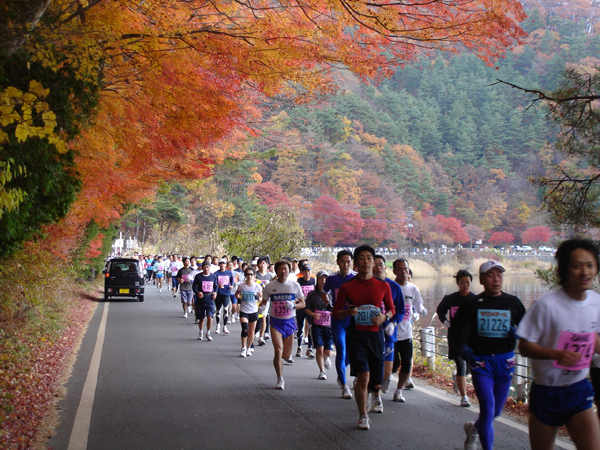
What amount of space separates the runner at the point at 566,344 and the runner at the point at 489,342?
46.9 inches

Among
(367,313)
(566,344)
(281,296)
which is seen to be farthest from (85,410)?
(566,344)

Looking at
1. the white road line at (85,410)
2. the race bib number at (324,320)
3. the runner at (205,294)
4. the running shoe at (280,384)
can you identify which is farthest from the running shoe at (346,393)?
the runner at (205,294)

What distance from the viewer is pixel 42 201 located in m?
8.68

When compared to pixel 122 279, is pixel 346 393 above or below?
below

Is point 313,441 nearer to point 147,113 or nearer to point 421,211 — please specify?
point 147,113

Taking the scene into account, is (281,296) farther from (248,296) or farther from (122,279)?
(122,279)

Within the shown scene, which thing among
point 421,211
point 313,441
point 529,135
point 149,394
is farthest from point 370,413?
point 529,135

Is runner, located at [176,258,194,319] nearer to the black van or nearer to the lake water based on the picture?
the black van

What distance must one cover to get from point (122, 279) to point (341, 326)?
722 inches

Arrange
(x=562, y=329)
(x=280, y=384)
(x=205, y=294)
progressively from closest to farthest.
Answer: (x=562, y=329), (x=280, y=384), (x=205, y=294)

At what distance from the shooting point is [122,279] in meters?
24.3

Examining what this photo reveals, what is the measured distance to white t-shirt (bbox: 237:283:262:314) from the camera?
36.2 feet

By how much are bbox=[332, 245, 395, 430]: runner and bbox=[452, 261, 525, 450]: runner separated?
1148 mm

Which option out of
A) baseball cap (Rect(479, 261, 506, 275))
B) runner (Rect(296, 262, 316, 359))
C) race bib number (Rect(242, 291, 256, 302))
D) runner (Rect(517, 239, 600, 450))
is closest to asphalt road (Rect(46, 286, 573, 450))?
runner (Rect(296, 262, 316, 359))
